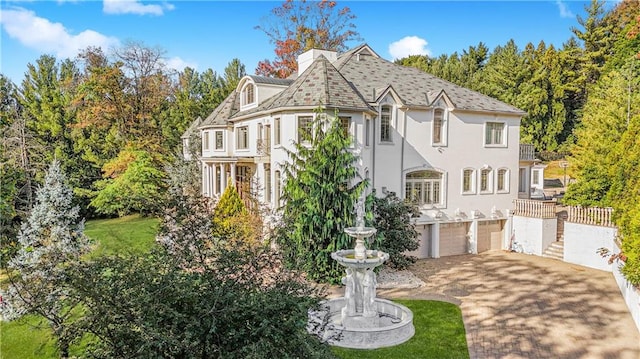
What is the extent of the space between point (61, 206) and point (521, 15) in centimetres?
2095

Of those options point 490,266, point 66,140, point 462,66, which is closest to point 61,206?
point 490,266

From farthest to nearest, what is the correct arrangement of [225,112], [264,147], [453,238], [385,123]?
[225,112] < [453,238] < [385,123] < [264,147]

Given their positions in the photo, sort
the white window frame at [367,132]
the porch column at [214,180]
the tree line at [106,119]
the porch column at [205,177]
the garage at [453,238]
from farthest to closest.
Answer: the tree line at [106,119] → the porch column at [205,177] → the porch column at [214,180] → the garage at [453,238] → the white window frame at [367,132]

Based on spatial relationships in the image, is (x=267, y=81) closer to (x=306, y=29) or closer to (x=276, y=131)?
(x=276, y=131)

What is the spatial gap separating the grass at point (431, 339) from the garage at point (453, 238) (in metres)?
9.61

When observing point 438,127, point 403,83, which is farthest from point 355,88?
point 438,127

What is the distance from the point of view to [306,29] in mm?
41469

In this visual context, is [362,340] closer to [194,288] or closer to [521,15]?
[194,288]

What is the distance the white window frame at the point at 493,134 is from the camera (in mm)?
26781

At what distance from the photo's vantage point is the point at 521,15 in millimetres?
20031

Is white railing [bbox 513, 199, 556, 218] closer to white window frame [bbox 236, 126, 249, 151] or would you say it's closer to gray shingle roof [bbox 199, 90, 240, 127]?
white window frame [bbox 236, 126, 249, 151]

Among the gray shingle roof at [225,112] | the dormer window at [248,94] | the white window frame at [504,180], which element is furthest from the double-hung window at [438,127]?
the gray shingle roof at [225,112]

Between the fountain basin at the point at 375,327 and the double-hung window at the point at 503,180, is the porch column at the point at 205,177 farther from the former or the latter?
the double-hung window at the point at 503,180

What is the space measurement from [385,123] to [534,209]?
10.8 m
